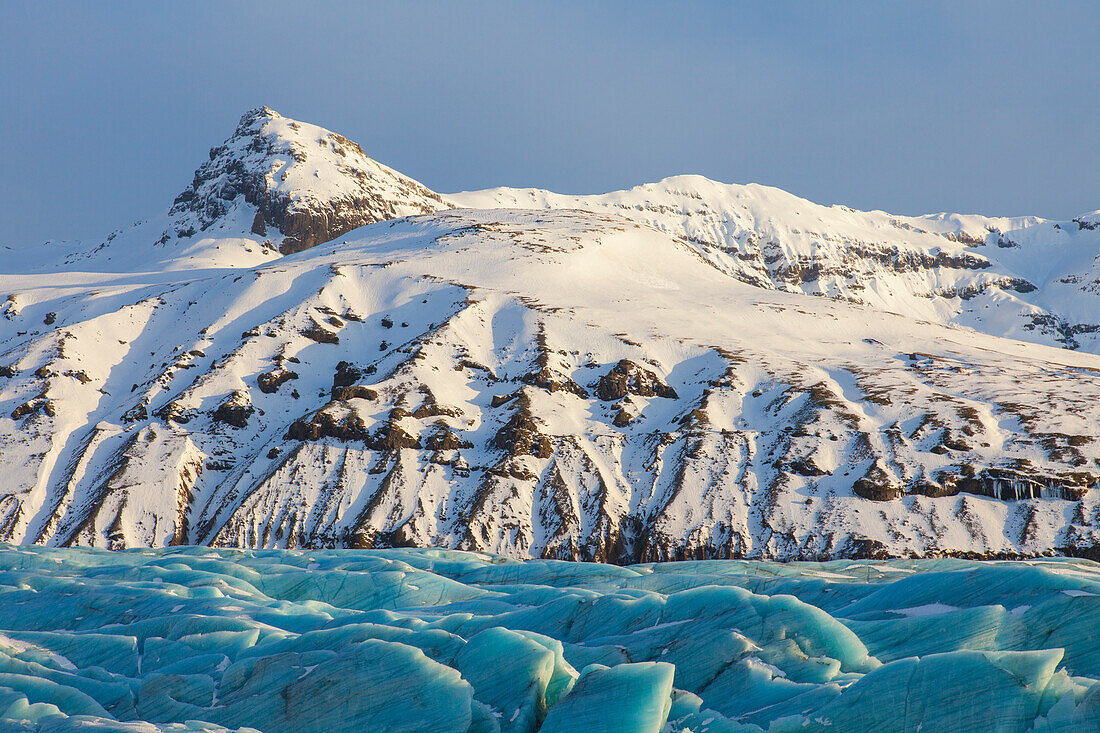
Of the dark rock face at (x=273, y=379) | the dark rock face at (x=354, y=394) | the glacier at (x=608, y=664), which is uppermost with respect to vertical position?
the dark rock face at (x=273, y=379)

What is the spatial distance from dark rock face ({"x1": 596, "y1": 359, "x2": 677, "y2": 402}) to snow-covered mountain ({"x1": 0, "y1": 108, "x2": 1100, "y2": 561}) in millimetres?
484

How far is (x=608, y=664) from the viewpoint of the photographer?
56.2 feet

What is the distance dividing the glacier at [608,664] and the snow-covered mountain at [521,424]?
59078 millimetres

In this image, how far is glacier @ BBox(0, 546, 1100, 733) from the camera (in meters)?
13.5

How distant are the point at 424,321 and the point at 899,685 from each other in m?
118

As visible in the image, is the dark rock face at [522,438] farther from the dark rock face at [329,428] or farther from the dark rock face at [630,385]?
the dark rock face at [329,428]

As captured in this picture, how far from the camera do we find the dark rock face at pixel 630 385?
108 meters

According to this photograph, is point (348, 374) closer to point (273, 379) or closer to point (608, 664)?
point (273, 379)

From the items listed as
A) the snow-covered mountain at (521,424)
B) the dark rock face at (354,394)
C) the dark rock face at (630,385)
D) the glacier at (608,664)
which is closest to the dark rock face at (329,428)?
the snow-covered mountain at (521,424)

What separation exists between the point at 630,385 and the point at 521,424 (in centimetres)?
2011

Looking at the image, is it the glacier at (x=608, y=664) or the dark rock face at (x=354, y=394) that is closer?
the glacier at (x=608, y=664)

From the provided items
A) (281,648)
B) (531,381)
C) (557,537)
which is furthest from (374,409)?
(281,648)

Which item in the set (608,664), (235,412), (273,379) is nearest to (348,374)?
(273,379)

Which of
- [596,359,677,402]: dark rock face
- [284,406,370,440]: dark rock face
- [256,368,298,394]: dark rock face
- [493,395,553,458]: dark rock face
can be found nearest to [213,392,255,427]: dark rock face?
[256,368,298,394]: dark rock face
